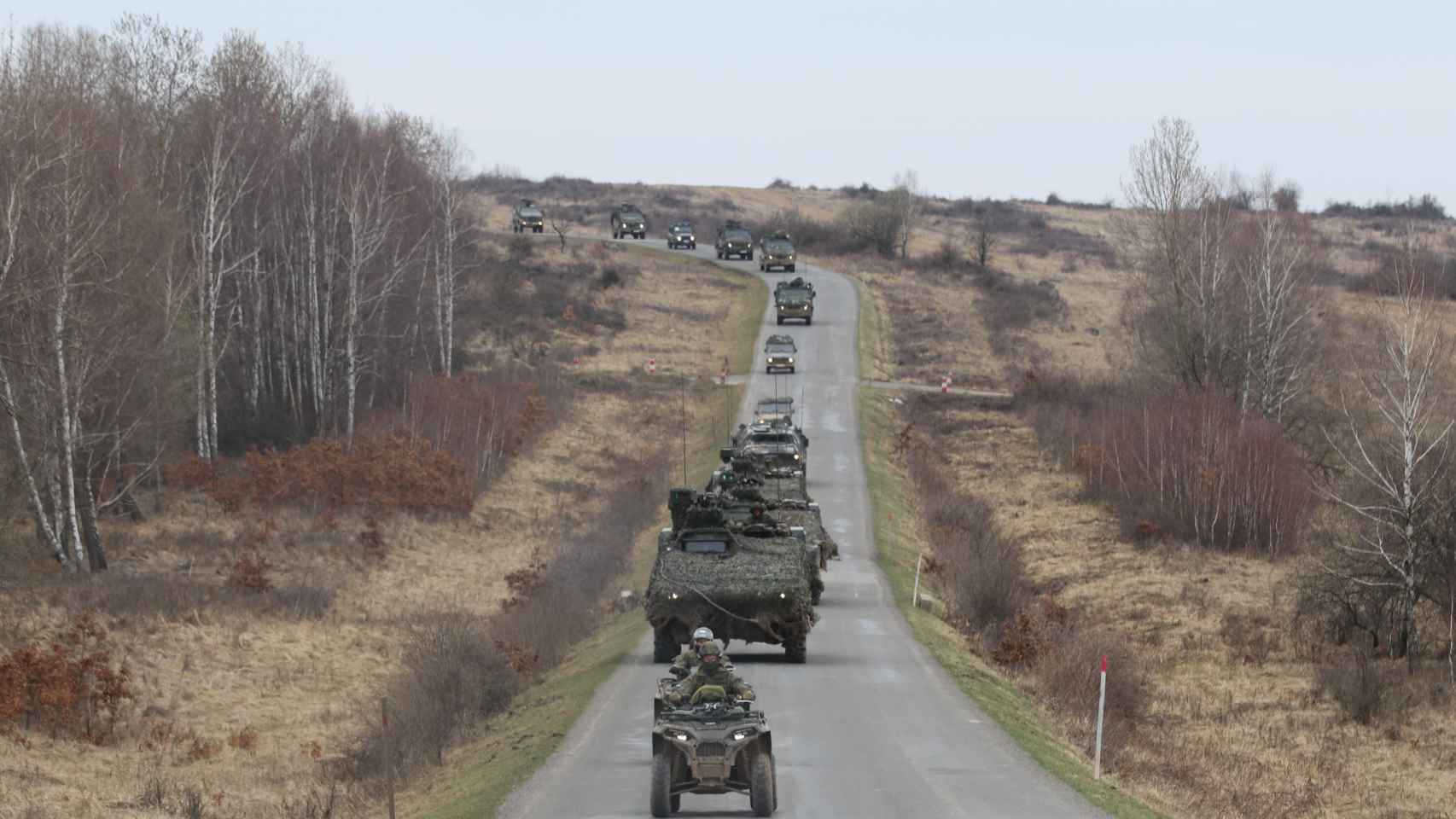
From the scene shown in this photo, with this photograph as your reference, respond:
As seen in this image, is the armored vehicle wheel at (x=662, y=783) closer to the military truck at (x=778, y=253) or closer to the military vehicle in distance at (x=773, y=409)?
the military vehicle in distance at (x=773, y=409)

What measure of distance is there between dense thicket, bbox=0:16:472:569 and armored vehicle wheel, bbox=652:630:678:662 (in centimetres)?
1448

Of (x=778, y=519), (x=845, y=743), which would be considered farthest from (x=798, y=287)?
(x=845, y=743)

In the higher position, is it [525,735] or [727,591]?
[727,591]

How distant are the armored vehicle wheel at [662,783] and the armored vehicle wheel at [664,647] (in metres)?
→ 10.8

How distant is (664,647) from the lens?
29672mm

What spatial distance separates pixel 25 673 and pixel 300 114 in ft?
122

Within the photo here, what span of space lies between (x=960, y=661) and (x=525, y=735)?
9.49 metres

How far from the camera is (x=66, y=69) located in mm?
56688

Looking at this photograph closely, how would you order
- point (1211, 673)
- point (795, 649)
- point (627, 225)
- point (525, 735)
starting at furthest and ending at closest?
point (627, 225), point (1211, 673), point (795, 649), point (525, 735)

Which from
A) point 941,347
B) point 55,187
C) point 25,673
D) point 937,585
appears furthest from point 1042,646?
point 941,347

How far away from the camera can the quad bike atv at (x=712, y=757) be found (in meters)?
18.2

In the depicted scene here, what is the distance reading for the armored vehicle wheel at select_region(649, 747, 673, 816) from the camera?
18.3 m

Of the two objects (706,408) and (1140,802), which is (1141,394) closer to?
(706,408)

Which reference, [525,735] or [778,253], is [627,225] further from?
[525,735]
